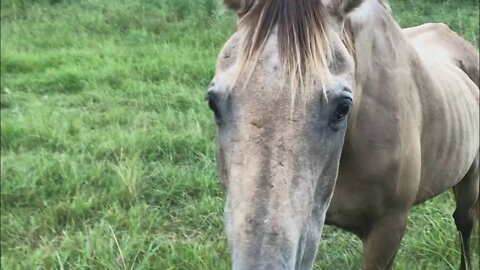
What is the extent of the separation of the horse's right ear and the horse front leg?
2.83ft

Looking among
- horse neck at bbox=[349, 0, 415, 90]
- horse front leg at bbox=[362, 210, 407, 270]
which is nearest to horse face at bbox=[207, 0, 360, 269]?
horse neck at bbox=[349, 0, 415, 90]

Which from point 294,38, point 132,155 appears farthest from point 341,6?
point 132,155

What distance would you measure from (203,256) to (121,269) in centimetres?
33

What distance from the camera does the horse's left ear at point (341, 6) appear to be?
1431mm

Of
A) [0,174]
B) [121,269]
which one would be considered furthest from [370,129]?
[0,174]

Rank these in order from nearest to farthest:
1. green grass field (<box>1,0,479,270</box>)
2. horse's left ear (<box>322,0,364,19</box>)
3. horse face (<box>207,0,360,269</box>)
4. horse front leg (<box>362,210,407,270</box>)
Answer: horse face (<box>207,0,360,269</box>), horse's left ear (<box>322,0,364,19</box>), horse front leg (<box>362,210,407,270</box>), green grass field (<box>1,0,479,270</box>)

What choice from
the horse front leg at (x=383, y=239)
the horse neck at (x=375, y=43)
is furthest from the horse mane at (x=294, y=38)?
the horse front leg at (x=383, y=239)

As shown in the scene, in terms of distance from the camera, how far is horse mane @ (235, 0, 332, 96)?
4.15ft

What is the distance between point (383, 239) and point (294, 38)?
940 millimetres

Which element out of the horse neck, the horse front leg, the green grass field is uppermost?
the horse neck

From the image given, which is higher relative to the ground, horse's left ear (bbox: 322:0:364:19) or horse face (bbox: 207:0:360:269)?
horse's left ear (bbox: 322:0:364:19)

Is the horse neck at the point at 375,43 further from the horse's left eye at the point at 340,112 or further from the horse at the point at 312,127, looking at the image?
the horse's left eye at the point at 340,112

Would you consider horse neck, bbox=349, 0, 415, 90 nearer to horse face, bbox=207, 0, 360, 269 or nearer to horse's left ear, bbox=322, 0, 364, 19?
horse's left ear, bbox=322, 0, 364, 19

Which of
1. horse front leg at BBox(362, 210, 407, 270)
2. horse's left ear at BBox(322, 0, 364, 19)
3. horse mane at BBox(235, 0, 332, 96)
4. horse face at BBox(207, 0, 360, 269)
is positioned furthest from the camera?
horse front leg at BBox(362, 210, 407, 270)
